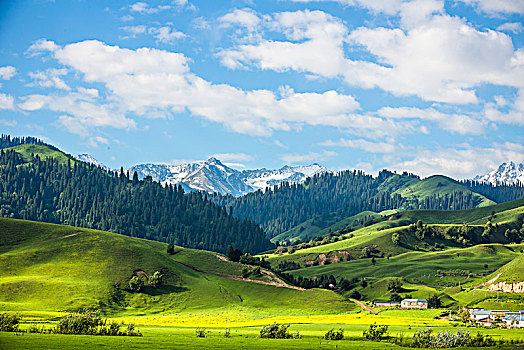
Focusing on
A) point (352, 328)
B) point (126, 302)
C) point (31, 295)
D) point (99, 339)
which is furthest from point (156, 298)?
point (99, 339)

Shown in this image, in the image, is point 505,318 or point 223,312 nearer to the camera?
point 505,318

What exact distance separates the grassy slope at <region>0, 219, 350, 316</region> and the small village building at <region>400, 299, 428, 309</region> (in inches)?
1392

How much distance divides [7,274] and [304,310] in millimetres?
98933

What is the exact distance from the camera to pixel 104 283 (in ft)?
529

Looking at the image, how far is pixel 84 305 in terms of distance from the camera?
141375 millimetres

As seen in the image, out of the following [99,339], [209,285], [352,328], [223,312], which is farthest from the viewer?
[209,285]

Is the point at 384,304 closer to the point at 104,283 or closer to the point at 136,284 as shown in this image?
the point at 136,284

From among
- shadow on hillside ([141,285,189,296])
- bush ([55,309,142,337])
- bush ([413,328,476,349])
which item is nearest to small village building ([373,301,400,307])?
shadow on hillside ([141,285,189,296])

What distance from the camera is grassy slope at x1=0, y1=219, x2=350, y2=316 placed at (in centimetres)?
14588

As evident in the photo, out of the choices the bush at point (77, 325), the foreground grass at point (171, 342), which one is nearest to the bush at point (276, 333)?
the foreground grass at point (171, 342)

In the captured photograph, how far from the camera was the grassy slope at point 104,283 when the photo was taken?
146 metres

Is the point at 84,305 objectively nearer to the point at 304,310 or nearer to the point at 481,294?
the point at 304,310

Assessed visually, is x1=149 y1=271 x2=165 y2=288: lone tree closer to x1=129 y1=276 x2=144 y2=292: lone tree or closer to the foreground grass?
x1=129 y1=276 x2=144 y2=292: lone tree

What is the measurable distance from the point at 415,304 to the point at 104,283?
117m
